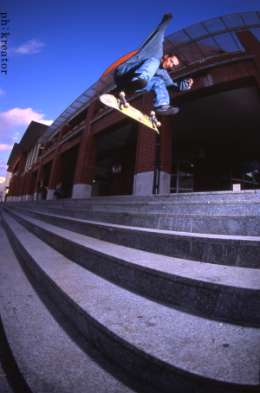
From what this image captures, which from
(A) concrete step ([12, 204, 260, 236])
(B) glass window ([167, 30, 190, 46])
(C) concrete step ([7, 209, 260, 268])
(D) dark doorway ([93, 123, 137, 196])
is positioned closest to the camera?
(C) concrete step ([7, 209, 260, 268])

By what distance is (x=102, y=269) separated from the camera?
86.0 inches

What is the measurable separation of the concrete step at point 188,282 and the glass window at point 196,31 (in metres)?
9.27

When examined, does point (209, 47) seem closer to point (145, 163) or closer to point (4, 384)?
point (145, 163)

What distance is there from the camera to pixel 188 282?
4.76 ft

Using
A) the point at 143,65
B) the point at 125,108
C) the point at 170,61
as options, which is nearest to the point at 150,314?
A: the point at 143,65

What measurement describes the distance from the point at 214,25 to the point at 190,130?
5635 millimetres

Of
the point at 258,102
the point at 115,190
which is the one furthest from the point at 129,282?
the point at 115,190

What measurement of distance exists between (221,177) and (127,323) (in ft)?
53.9

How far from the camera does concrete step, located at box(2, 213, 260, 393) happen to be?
935mm

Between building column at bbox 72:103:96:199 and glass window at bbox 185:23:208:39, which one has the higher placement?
glass window at bbox 185:23:208:39

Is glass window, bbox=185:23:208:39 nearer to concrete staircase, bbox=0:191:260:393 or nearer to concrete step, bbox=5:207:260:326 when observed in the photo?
concrete staircase, bbox=0:191:260:393

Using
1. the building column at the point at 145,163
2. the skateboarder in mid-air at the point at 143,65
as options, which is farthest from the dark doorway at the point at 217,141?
the skateboarder in mid-air at the point at 143,65

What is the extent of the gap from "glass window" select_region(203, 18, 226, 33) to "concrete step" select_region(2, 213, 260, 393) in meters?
9.64

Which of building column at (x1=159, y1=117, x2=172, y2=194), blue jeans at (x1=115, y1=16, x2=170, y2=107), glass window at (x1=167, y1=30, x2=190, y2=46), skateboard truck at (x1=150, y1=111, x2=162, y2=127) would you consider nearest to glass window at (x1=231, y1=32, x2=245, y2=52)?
glass window at (x1=167, y1=30, x2=190, y2=46)
